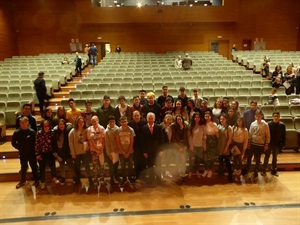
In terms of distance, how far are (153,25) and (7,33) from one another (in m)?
8.17

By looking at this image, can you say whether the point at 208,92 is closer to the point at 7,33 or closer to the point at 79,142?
the point at 79,142

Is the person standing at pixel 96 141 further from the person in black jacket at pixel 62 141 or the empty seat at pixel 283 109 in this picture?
the empty seat at pixel 283 109

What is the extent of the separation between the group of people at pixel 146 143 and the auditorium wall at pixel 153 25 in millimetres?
12512

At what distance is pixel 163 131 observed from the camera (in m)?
4.45

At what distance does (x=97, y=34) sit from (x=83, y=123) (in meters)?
13.4

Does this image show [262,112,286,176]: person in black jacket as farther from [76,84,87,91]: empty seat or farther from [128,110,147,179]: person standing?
[76,84,87,91]: empty seat

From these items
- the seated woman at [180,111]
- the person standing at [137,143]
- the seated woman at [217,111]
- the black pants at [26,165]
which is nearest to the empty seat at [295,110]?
the seated woman at [217,111]

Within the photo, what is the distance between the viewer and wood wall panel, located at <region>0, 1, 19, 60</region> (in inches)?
568

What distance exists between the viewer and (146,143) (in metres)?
4.36

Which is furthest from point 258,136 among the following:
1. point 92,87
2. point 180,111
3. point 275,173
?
point 92,87

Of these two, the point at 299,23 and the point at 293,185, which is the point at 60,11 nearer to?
the point at 299,23

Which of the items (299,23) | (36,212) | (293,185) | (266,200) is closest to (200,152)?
(266,200)

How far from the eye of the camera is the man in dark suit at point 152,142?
4309mm

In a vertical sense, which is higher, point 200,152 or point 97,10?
point 97,10
